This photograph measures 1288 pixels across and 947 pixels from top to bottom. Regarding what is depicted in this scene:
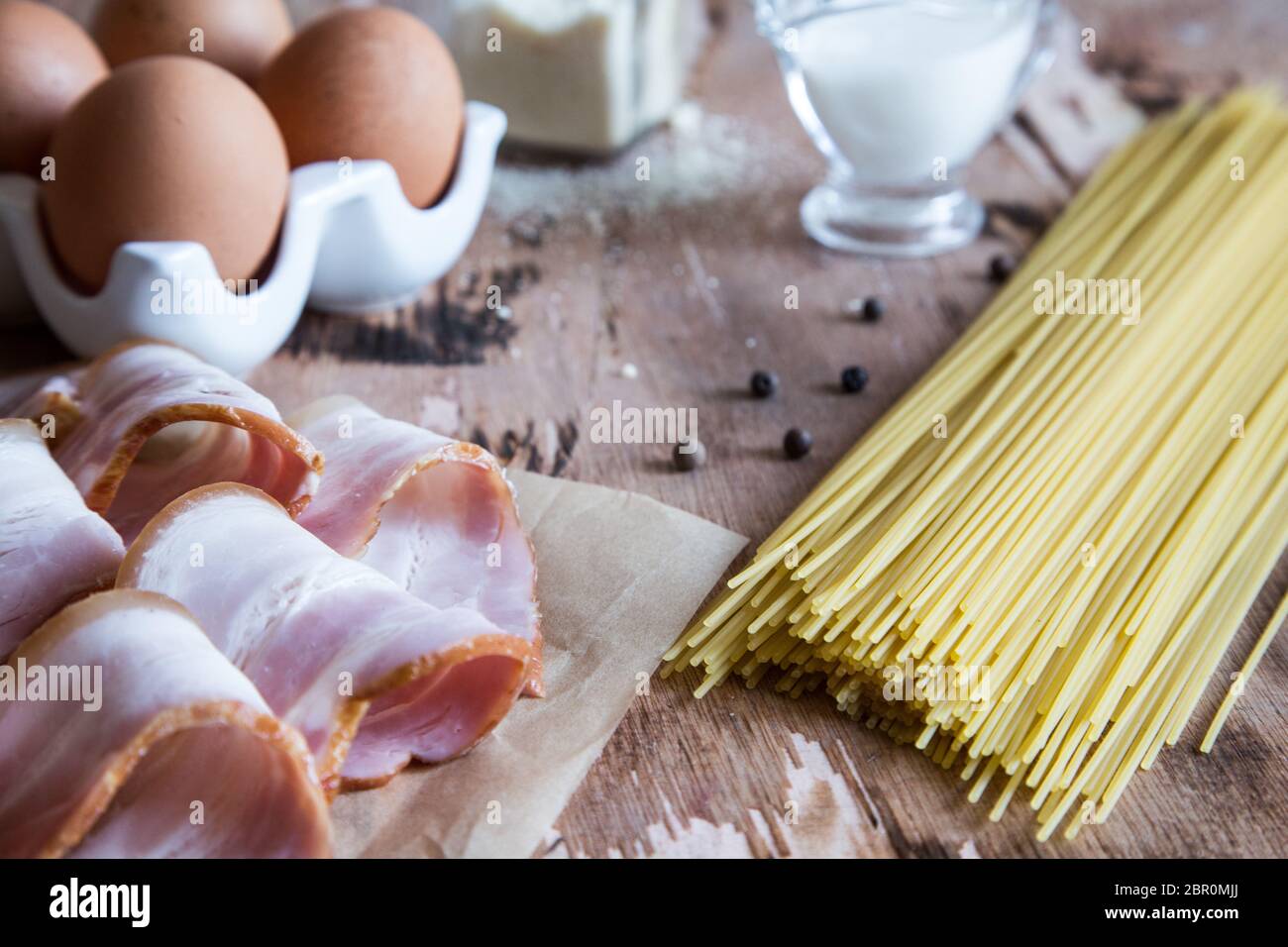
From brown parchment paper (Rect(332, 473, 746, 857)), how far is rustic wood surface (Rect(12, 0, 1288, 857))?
0.03 m

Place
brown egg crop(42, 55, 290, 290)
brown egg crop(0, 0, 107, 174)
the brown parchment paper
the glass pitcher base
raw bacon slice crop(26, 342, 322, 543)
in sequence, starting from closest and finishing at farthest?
the brown parchment paper, raw bacon slice crop(26, 342, 322, 543), brown egg crop(42, 55, 290, 290), brown egg crop(0, 0, 107, 174), the glass pitcher base

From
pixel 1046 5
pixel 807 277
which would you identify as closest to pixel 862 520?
pixel 807 277

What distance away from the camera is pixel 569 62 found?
2.05m

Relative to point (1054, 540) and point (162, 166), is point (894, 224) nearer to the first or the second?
point (1054, 540)

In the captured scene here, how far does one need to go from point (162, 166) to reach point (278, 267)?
184mm

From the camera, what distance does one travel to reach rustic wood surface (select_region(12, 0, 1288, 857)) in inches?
41.2

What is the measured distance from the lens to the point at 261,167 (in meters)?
1.50

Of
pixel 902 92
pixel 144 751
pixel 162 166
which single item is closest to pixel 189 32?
pixel 162 166

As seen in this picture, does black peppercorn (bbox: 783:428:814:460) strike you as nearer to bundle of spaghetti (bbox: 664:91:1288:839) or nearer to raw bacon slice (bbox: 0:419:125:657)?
bundle of spaghetti (bbox: 664:91:1288:839)

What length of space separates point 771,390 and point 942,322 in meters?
0.32

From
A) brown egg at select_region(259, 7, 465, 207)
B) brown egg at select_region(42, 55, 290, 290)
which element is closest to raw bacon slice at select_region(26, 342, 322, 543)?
brown egg at select_region(42, 55, 290, 290)
